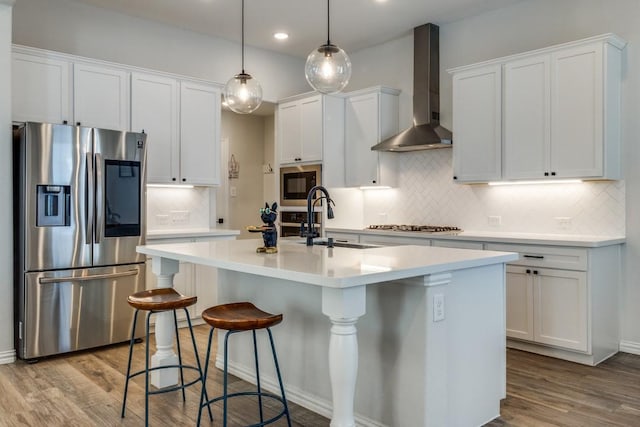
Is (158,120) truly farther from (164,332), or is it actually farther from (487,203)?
(487,203)

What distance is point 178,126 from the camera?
4.94 m

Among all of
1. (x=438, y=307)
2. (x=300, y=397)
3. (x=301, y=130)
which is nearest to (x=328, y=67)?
(x=438, y=307)

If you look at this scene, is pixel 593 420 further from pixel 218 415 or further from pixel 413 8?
pixel 413 8

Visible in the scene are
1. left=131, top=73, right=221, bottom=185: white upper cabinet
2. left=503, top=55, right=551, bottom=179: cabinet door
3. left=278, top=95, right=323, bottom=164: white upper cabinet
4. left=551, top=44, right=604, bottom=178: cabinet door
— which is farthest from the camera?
left=278, top=95, right=323, bottom=164: white upper cabinet

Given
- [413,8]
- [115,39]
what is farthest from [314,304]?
[115,39]

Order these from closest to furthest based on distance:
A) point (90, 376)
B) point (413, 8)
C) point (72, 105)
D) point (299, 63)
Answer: point (90, 376), point (72, 105), point (413, 8), point (299, 63)

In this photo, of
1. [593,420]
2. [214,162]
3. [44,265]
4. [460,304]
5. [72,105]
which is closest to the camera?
[460,304]

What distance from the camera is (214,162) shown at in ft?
17.2

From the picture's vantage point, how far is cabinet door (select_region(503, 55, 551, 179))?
404 centimetres

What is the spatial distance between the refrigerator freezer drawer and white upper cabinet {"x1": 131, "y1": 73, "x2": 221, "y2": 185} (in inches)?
43.3

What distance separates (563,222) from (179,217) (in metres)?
3.63

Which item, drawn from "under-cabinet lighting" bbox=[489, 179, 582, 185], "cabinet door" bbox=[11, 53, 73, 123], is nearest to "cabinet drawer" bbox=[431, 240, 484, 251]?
"under-cabinet lighting" bbox=[489, 179, 582, 185]

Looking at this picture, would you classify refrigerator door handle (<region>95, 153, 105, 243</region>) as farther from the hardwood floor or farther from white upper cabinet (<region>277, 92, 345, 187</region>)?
white upper cabinet (<region>277, 92, 345, 187</region>)

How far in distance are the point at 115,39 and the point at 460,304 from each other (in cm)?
410
